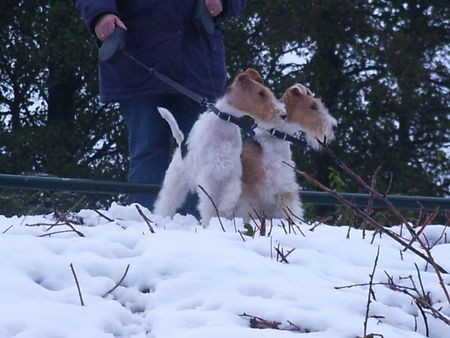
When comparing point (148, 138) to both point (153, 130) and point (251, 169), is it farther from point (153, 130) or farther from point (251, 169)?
point (251, 169)

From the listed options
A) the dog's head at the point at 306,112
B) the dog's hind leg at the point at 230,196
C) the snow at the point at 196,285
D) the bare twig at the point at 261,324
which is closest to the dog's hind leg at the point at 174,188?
the dog's hind leg at the point at 230,196

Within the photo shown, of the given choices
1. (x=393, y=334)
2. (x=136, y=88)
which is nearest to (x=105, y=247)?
(x=393, y=334)

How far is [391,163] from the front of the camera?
16.7 m

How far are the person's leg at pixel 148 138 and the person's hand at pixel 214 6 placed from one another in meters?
0.60

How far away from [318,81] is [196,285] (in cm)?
1412

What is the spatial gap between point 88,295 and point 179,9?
9.36ft

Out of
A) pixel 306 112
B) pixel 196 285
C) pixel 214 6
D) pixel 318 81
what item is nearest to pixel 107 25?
pixel 214 6

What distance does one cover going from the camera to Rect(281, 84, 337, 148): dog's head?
5137mm

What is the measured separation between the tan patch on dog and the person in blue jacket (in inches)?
24.2

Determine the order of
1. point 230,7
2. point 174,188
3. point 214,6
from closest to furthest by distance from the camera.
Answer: point 174,188 → point 214,6 → point 230,7

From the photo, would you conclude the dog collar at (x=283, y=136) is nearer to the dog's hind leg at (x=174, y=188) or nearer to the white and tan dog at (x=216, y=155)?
the white and tan dog at (x=216, y=155)

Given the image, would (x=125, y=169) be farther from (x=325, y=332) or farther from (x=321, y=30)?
(x=325, y=332)

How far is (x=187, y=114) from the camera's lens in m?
5.34

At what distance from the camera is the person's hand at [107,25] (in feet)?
16.2
